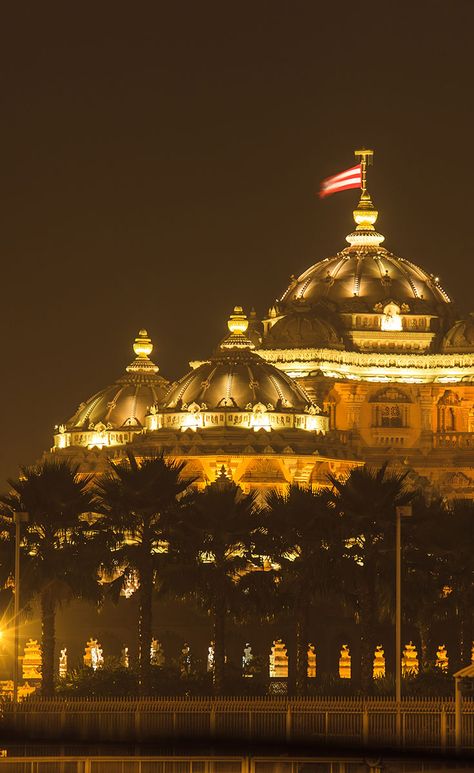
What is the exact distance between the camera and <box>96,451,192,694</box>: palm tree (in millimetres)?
137250

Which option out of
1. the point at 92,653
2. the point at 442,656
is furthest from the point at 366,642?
the point at 92,653

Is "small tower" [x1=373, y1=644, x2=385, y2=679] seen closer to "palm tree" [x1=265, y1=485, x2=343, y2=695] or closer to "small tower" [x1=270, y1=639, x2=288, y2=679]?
"small tower" [x1=270, y1=639, x2=288, y2=679]

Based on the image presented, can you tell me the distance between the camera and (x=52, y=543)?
13838 cm

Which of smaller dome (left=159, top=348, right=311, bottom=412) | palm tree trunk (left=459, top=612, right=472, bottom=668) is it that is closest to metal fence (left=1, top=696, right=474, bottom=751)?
palm tree trunk (left=459, top=612, right=472, bottom=668)

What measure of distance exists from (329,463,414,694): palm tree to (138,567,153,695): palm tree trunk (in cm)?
837

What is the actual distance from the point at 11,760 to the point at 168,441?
89.7 metres

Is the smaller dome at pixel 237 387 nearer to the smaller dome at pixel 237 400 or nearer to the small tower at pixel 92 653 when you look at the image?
the smaller dome at pixel 237 400

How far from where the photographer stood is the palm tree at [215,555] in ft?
446

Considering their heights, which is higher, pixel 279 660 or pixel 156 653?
pixel 156 653

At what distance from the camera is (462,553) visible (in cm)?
13950

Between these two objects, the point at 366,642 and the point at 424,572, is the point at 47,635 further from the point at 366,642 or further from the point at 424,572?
the point at 424,572

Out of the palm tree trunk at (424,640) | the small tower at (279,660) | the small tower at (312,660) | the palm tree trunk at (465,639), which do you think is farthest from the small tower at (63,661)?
the palm tree trunk at (465,639)

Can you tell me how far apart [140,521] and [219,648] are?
26.6 ft

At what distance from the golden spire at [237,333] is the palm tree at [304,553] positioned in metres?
49.6
